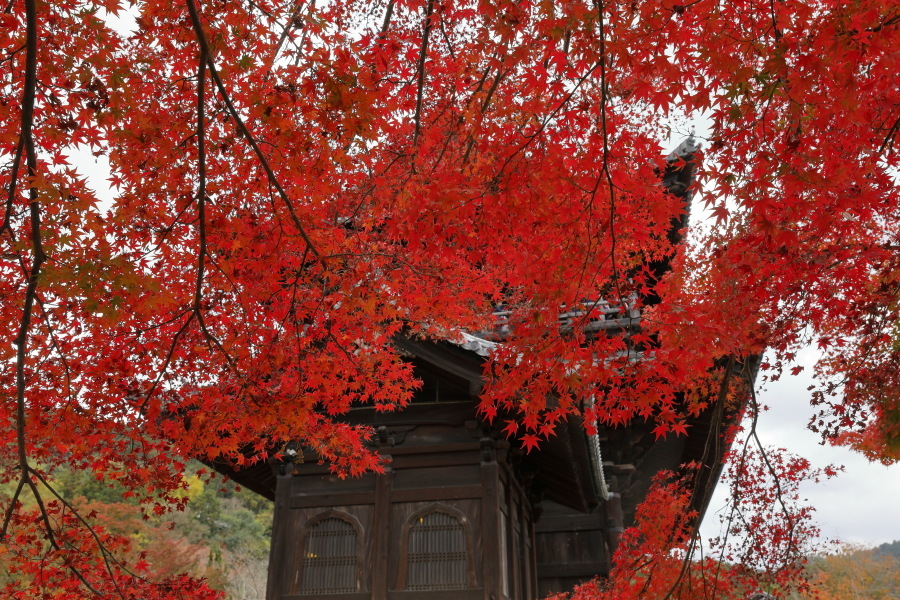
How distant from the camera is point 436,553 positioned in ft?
26.0

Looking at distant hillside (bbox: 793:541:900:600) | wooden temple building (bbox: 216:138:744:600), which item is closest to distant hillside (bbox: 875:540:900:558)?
distant hillside (bbox: 793:541:900:600)

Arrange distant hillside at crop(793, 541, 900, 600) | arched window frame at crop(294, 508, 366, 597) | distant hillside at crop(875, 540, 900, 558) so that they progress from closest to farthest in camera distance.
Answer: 1. arched window frame at crop(294, 508, 366, 597)
2. distant hillside at crop(793, 541, 900, 600)
3. distant hillside at crop(875, 540, 900, 558)

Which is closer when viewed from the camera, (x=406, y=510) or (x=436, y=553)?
(x=436, y=553)

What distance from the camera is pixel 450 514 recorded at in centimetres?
804

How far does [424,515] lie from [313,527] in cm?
140

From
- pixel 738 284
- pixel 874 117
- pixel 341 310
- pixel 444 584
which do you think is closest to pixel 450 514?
pixel 444 584

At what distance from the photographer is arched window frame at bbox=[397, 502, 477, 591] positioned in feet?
25.4

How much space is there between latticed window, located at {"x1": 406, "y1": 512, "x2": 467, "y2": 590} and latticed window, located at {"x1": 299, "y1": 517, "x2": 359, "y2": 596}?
711 millimetres

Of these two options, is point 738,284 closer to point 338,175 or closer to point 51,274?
point 338,175

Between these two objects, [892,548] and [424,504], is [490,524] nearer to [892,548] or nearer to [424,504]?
[424,504]

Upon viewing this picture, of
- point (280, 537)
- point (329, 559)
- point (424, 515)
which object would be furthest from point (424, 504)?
point (280, 537)

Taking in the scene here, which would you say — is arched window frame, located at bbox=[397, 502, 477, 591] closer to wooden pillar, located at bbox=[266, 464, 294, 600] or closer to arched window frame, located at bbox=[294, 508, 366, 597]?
arched window frame, located at bbox=[294, 508, 366, 597]

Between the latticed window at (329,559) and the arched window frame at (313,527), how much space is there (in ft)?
0.04

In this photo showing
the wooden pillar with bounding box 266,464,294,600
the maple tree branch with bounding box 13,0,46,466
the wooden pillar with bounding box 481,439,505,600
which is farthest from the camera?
the wooden pillar with bounding box 266,464,294,600
